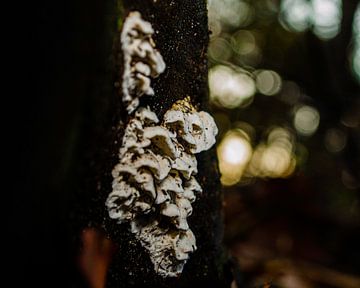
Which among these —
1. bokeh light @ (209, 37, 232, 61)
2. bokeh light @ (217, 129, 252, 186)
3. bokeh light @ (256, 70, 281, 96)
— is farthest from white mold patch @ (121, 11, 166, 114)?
bokeh light @ (217, 129, 252, 186)

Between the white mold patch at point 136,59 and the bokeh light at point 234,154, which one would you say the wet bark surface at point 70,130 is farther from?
the bokeh light at point 234,154

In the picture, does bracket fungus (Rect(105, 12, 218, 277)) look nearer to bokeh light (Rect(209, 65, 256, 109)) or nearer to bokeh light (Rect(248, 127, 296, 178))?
bokeh light (Rect(209, 65, 256, 109))

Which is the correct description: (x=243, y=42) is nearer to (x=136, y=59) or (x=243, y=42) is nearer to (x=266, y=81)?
(x=266, y=81)

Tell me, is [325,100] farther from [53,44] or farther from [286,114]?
[53,44]

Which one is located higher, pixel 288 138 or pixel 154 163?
pixel 288 138

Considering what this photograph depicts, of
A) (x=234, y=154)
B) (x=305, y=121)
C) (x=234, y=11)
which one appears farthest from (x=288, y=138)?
(x=234, y=11)

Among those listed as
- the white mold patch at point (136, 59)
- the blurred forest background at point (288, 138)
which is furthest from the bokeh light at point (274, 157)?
the white mold patch at point (136, 59)
